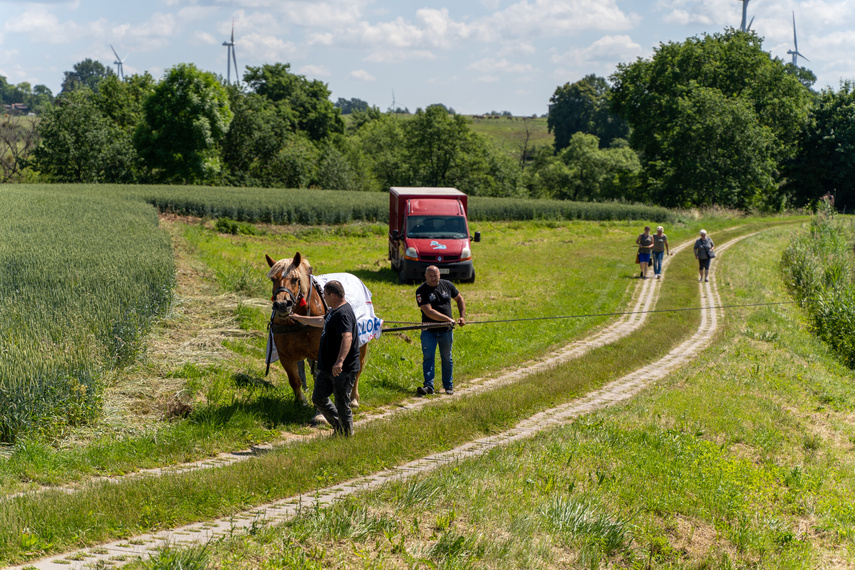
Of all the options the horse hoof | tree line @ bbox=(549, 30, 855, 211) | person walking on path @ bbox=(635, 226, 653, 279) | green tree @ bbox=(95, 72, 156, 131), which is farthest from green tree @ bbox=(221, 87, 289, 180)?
the horse hoof

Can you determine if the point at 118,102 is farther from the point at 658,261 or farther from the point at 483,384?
the point at 483,384

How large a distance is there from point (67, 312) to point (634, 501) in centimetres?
842

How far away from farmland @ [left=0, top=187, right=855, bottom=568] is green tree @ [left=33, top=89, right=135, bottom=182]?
173 feet

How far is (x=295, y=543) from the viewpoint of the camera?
5.57 meters

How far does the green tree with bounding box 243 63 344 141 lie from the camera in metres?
91.8

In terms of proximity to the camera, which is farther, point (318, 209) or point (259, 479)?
point (318, 209)

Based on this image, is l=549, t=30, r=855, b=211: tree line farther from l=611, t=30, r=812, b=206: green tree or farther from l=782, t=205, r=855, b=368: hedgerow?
l=782, t=205, r=855, b=368: hedgerow

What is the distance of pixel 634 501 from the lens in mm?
7504

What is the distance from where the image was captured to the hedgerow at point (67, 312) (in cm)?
838

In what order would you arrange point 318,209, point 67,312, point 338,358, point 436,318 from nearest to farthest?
1. point 338,358
2. point 67,312
3. point 436,318
4. point 318,209

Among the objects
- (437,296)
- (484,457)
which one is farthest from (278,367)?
(484,457)

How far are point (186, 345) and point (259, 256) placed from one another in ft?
56.4

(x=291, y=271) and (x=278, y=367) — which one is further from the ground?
(x=291, y=271)

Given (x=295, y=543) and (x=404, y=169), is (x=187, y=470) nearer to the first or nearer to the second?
(x=295, y=543)
